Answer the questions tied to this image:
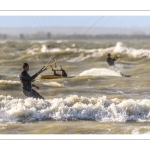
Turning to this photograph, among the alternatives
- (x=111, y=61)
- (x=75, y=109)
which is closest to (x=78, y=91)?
(x=75, y=109)

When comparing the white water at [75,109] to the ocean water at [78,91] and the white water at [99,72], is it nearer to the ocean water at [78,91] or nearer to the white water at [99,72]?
the ocean water at [78,91]

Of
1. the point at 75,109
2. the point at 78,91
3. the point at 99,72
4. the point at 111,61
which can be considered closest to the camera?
the point at 75,109

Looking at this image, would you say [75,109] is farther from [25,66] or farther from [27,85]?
[25,66]

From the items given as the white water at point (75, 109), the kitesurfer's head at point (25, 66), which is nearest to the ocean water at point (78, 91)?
the white water at point (75, 109)

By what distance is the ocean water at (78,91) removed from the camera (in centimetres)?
588

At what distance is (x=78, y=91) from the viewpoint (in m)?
6.48

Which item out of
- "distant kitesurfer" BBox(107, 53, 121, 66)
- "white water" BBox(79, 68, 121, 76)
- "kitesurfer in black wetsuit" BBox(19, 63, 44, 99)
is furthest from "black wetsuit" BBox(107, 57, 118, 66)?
"kitesurfer in black wetsuit" BBox(19, 63, 44, 99)

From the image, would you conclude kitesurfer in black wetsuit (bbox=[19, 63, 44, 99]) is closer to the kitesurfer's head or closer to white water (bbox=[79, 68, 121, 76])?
the kitesurfer's head

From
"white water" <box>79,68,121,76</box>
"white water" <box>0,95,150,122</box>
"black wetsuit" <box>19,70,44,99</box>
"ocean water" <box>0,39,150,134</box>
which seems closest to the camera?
"ocean water" <box>0,39,150,134</box>

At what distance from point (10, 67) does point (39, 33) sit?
605 millimetres

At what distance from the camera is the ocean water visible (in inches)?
231

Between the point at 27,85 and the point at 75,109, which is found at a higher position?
the point at 27,85
